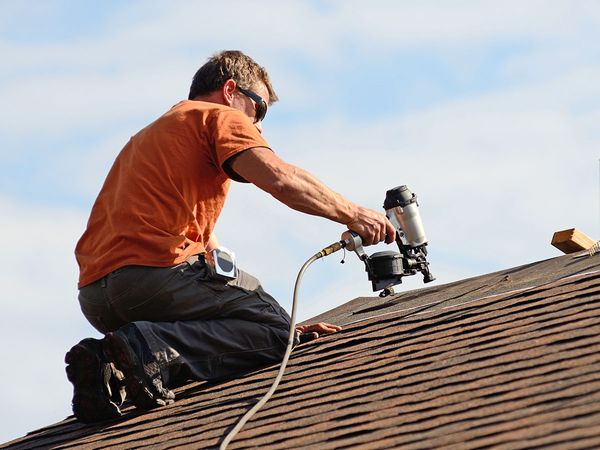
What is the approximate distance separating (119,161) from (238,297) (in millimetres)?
874

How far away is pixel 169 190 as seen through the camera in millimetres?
5230

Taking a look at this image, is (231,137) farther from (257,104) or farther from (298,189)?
(257,104)

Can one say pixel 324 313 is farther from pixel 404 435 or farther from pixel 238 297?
pixel 404 435

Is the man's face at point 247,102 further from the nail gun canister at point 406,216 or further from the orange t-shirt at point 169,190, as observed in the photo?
the nail gun canister at point 406,216

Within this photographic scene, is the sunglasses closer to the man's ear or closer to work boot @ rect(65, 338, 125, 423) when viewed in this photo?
the man's ear

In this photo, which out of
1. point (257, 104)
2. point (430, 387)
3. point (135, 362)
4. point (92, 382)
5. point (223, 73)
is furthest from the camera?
point (257, 104)

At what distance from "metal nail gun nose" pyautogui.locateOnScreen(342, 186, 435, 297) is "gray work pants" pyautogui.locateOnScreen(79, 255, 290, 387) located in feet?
1.82

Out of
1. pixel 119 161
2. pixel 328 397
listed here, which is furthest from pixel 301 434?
pixel 119 161

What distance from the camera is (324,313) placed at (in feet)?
24.5

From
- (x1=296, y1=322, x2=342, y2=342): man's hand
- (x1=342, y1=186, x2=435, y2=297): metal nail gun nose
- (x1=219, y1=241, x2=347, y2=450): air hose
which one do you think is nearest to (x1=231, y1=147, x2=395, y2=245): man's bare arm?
(x1=219, y1=241, x2=347, y2=450): air hose

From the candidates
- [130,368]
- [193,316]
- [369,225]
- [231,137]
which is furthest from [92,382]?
[369,225]

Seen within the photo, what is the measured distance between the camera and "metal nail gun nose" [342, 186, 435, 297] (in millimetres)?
5773

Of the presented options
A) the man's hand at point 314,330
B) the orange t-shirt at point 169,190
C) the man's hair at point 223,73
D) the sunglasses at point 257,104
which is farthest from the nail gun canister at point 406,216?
the orange t-shirt at point 169,190

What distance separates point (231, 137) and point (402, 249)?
1.31 metres
